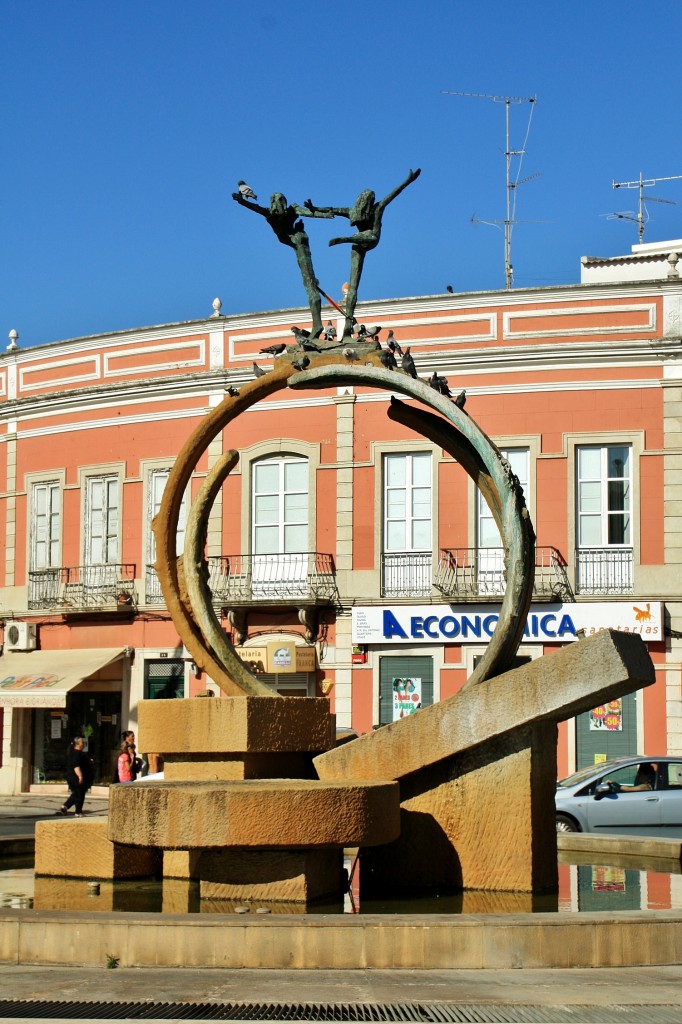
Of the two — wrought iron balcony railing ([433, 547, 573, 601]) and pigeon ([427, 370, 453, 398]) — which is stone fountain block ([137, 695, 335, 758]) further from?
wrought iron balcony railing ([433, 547, 573, 601])

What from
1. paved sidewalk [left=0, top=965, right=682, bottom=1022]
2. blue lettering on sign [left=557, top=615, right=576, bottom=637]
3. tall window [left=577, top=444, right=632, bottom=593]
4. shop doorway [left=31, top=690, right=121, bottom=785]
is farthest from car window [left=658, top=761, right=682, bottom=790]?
shop doorway [left=31, top=690, right=121, bottom=785]

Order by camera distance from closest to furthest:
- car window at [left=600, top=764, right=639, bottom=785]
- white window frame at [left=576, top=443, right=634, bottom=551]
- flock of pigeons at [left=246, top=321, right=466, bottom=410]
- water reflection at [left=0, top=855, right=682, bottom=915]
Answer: water reflection at [left=0, top=855, right=682, bottom=915], flock of pigeons at [left=246, top=321, right=466, bottom=410], car window at [left=600, top=764, right=639, bottom=785], white window frame at [left=576, top=443, right=634, bottom=551]

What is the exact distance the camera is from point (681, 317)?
26969 mm

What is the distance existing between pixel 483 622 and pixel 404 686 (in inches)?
80.8

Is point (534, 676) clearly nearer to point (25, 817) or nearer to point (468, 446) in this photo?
point (468, 446)

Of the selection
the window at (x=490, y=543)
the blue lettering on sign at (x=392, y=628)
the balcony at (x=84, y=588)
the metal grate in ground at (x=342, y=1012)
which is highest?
the window at (x=490, y=543)

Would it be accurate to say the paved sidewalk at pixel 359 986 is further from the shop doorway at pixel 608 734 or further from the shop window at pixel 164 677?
the shop window at pixel 164 677

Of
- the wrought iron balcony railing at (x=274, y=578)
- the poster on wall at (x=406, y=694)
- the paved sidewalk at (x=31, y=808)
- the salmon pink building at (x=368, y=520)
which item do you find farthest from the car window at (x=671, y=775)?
the wrought iron balcony railing at (x=274, y=578)

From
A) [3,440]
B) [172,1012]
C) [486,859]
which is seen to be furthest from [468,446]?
[3,440]

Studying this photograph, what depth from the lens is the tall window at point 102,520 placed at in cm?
3094

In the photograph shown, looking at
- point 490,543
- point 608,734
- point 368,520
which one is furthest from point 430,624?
point 608,734

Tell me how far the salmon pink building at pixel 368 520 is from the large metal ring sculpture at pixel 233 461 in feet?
48.3

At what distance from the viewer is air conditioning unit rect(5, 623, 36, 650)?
31562mm

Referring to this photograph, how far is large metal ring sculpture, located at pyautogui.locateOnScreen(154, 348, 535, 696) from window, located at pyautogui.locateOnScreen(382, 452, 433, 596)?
15.3m
